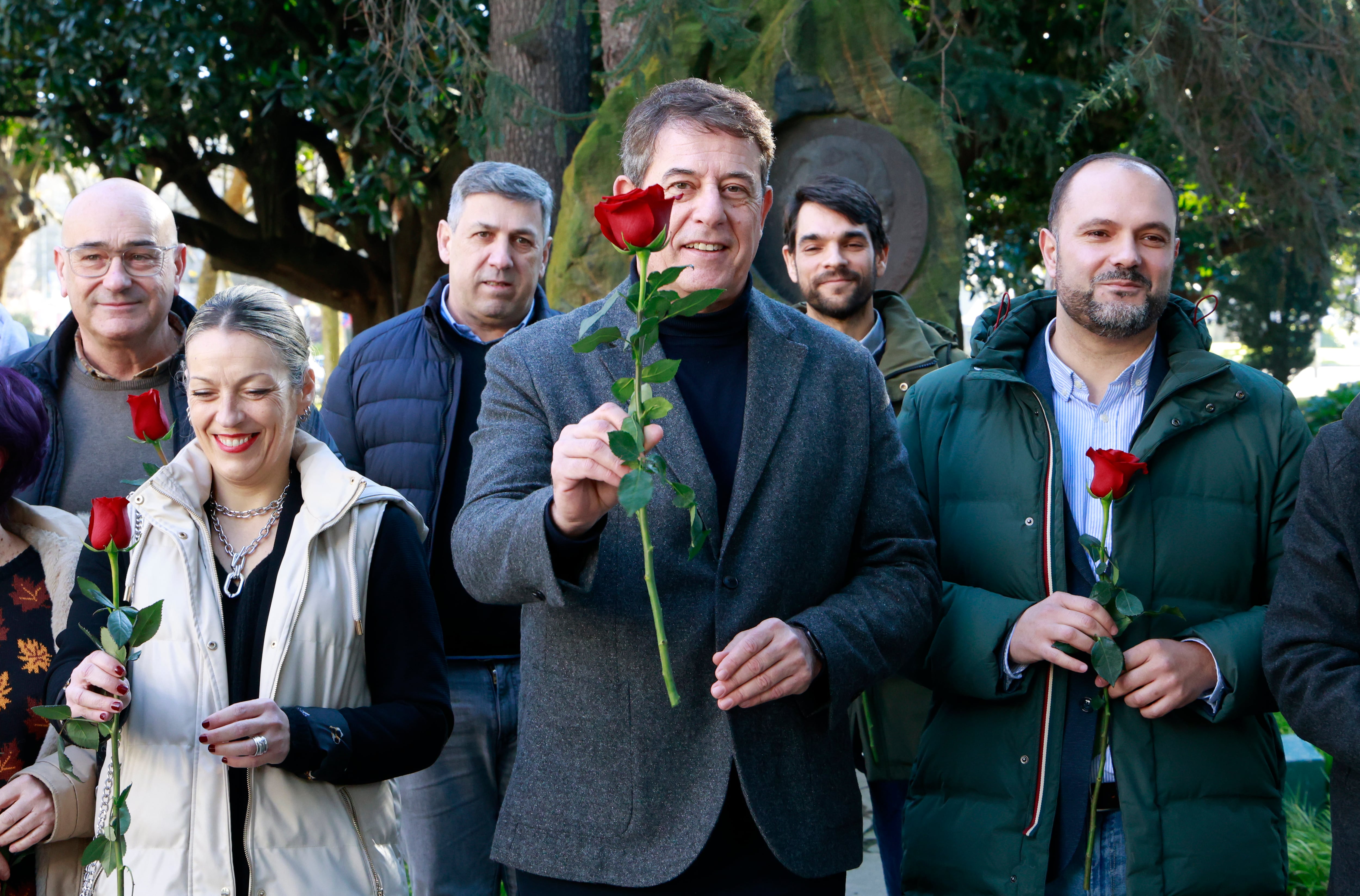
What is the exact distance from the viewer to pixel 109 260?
118 inches

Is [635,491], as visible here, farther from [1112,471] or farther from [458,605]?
[458,605]

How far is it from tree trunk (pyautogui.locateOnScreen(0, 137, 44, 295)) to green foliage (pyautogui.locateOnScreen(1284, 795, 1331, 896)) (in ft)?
45.7

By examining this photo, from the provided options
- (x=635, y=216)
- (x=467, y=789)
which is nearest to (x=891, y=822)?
(x=467, y=789)

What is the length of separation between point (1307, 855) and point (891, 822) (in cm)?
208

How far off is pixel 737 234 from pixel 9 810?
1.62 m

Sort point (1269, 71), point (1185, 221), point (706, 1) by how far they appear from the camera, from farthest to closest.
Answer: point (1185, 221)
point (1269, 71)
point (706, 1)

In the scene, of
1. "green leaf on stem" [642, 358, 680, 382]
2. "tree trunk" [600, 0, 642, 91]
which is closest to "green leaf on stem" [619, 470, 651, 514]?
"green leaf on stem" [642, 358, 680, 382]

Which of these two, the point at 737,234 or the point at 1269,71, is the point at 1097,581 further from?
the point at 1269,71

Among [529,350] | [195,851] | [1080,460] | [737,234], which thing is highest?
[737,234]

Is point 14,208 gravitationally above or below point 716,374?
above

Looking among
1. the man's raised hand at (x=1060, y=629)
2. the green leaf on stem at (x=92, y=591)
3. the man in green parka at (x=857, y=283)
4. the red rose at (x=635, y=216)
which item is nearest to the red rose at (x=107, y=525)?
the green leaf on stem at (x=92, y=591)

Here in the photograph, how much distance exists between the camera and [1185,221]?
10.2m

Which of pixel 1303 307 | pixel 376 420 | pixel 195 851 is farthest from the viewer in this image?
pixel 1303 307

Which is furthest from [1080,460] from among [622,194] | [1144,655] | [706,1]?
[706,1]
